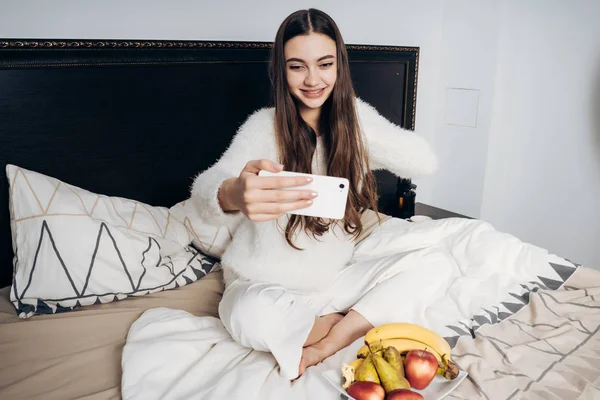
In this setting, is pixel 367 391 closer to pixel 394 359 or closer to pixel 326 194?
pixel 394 359

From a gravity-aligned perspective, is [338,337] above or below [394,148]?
below

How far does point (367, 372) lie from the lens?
2.99ft

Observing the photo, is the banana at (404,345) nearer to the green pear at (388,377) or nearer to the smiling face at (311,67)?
the green pear at (388,377)

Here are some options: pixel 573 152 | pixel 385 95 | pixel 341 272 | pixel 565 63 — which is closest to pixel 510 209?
pixel 573 152

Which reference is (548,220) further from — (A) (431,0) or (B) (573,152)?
(A) (431,0)

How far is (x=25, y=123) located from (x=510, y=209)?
92.3 inches

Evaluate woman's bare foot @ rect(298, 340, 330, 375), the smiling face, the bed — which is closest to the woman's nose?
the smiling face

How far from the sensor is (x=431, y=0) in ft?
8.07

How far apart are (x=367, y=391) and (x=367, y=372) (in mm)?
45

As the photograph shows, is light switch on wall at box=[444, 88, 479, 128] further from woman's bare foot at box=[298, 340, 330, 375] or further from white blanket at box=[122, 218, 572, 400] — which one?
woman's bare foot at box=[298, 340, 330, 375]

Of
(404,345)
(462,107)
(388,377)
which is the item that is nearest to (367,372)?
(388,377)

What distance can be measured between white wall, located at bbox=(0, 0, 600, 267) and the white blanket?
101cm

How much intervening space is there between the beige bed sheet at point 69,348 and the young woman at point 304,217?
0.26 m

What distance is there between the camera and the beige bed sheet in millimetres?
1009
